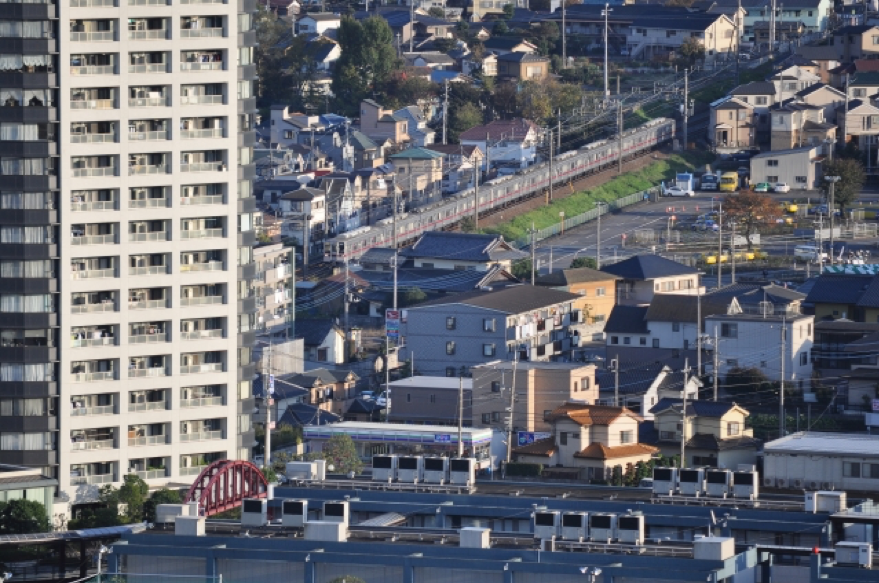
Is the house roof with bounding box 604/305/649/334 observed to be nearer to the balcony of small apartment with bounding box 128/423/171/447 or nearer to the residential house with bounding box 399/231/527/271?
the residential house with bounding box 399/231/527/271

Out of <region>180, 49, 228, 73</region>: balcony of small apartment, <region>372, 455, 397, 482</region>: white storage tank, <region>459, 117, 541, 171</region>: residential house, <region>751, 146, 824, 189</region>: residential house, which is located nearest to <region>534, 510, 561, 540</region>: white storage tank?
<region>372, 455, 397, 482</region>: white storage tank

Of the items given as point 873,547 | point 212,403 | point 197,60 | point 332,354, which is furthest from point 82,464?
point 332,354

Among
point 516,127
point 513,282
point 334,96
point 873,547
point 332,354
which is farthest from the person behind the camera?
point 334,96

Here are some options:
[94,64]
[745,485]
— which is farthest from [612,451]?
[745,485]

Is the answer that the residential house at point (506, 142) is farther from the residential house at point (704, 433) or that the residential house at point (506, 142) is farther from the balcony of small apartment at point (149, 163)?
the balcony of small apartment at point (149, 163)

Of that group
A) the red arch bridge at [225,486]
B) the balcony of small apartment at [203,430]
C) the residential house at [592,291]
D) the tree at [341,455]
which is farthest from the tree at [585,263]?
the red arch bridge at [225,486]

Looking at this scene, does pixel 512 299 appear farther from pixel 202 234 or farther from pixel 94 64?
pixel 94 64

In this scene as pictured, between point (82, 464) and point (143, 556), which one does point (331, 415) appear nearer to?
point (82, 464)
